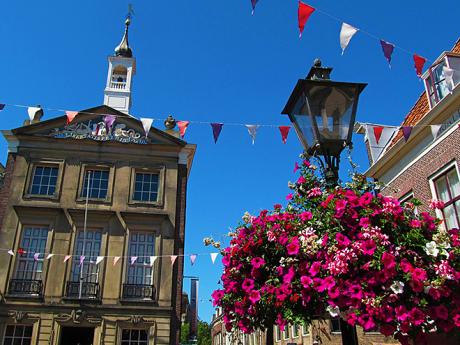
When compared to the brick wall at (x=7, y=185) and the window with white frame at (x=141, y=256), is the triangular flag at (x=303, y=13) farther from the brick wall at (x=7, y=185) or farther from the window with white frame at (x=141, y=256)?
the brick wall at (x=7, y=185)

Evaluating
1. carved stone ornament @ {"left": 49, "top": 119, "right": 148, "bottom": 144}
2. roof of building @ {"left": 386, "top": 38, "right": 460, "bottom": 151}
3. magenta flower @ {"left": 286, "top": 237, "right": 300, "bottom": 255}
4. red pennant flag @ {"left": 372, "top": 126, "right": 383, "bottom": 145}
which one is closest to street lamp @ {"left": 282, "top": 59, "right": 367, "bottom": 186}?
magenta flower @ {"left": 286, "top": 237, "right": 300, "bottom": 255}

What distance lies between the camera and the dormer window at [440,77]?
36.3 ft

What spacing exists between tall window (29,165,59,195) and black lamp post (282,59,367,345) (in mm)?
17971

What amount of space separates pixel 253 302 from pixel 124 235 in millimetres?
16317

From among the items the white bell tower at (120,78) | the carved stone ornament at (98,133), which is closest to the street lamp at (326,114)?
the carved stone ornament at (98,133)

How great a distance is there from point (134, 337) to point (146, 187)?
6.88m

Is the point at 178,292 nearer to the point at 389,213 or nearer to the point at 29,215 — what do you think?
the point at 29,215

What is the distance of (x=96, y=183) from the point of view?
21016mm

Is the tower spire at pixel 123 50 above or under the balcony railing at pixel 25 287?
above

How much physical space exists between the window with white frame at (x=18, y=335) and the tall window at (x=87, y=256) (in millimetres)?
2601

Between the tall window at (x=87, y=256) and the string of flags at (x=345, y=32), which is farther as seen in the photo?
the tall window at (x=87, y=256)

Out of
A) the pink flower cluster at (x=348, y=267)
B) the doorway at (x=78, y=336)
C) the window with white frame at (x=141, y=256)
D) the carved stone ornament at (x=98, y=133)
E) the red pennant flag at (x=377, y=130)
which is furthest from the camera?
the carved stone ornament at (x=98, y=133)

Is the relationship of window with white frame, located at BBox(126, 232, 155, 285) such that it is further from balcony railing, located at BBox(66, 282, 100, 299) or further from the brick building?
balcony railing, located at BBox(66, 282, 100, 299)

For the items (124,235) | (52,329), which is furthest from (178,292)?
(52,329)
